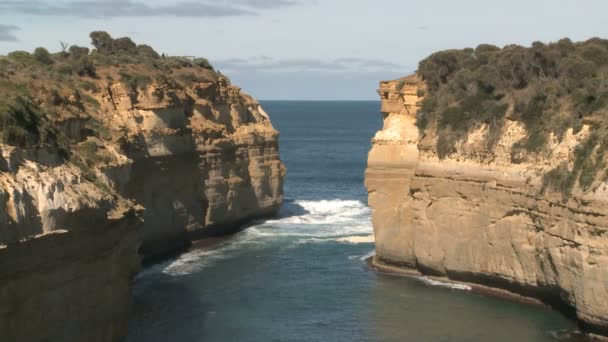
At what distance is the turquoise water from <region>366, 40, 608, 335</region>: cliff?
57.2 inches

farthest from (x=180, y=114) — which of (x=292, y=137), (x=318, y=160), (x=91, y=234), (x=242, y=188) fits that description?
(x=292, y=137)

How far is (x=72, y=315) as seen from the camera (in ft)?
80.5

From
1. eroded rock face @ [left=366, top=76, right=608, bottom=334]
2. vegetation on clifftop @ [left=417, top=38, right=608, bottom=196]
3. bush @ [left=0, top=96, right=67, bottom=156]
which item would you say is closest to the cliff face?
eroded rock face @ [left=366, top=76, right=608, bottom=334]

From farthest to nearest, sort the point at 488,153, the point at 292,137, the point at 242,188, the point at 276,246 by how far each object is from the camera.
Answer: the point at 292,137 → the point at 242,188 → the point at 276,246 → the point at 488,153

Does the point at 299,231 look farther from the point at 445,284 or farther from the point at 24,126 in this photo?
the point at 24,126

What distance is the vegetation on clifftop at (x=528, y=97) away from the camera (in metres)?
33.2

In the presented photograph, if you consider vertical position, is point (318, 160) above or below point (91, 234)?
below

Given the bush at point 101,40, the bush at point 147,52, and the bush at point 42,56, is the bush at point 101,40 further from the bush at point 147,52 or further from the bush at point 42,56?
the bush at point 42,56

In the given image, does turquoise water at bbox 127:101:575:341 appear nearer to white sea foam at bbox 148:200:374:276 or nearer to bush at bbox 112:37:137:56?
white sea foam at bbox 148:200:374:276

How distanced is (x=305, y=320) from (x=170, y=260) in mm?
12660

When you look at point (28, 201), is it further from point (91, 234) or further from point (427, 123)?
point (427, 123)

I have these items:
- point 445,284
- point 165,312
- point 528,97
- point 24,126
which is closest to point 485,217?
point 445,284

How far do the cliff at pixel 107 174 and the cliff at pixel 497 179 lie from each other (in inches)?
435

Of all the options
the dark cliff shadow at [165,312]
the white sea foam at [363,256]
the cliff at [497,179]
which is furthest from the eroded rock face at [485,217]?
the dark cliff shadow at [165,312]
